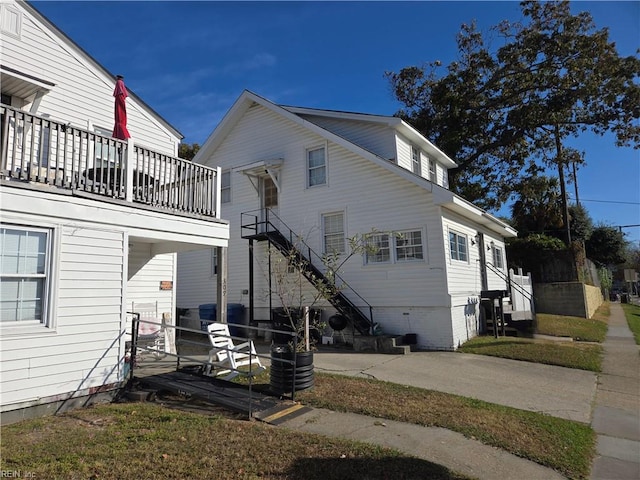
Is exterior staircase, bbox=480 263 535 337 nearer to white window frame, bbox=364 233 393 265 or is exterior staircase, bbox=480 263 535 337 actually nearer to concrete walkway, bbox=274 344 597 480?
concrete walkway, bbox=274 344 597 480

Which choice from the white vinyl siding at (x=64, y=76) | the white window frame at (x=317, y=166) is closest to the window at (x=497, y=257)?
the white window frame at (x=317, y=166)

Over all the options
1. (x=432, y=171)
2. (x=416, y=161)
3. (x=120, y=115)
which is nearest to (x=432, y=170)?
(x=432, y=171)

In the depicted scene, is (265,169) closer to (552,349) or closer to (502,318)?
(502,318)

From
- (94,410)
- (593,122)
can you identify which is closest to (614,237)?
(593,122)

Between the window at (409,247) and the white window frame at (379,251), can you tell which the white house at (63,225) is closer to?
the white window frame at (379,251)

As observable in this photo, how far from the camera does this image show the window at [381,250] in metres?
13.3

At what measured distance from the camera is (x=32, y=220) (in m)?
5.79

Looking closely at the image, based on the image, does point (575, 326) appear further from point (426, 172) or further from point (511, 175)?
point (511, 175)

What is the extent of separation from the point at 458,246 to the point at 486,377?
6055 millimetres

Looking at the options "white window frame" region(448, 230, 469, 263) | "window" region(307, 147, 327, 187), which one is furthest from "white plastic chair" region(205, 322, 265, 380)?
"window" region(307, 147, 327, 187)

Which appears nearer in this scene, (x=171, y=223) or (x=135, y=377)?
(x=135, y=377)

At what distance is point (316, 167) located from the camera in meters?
15.3

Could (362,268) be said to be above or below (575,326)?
above

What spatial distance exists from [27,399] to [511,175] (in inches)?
1042
